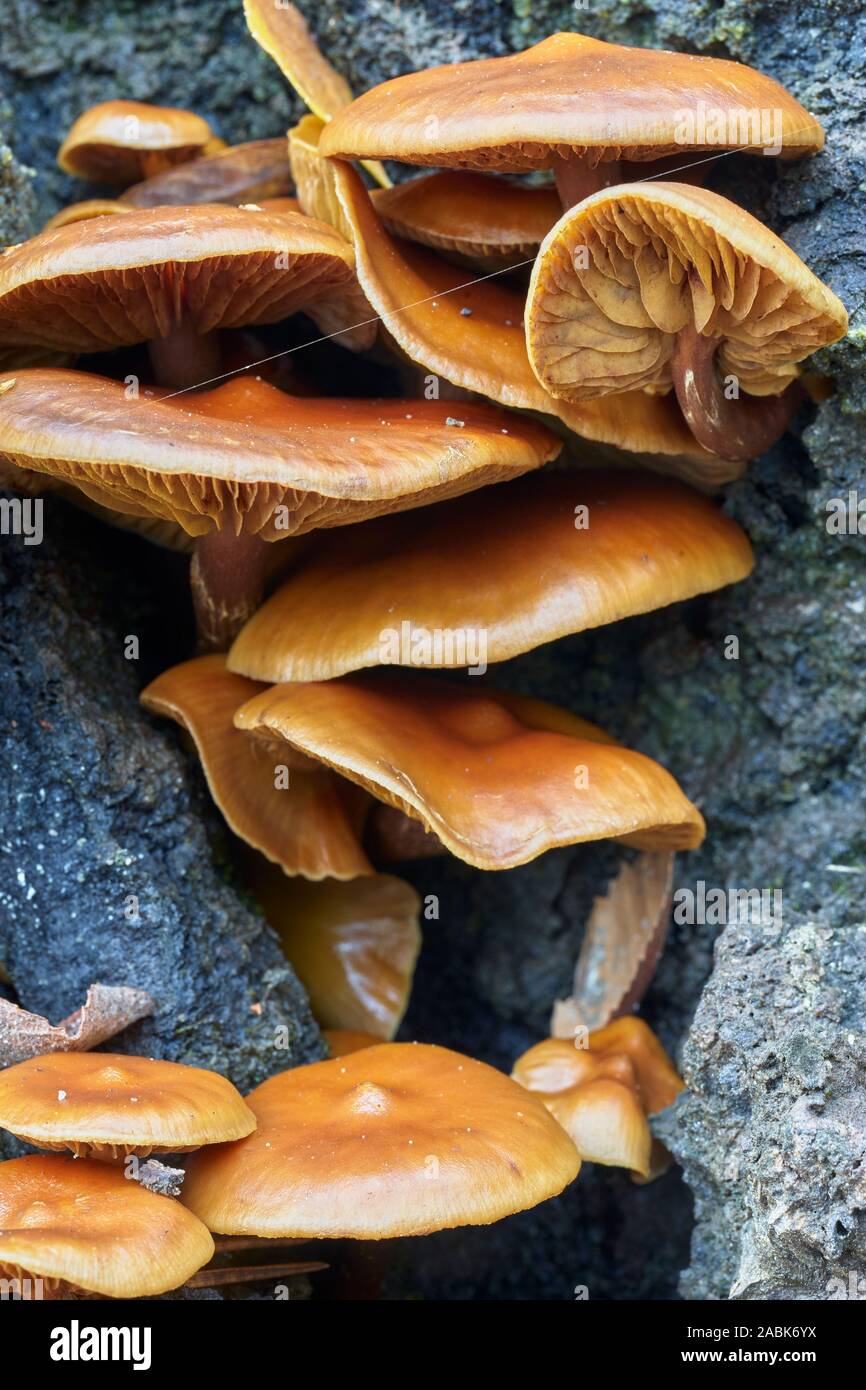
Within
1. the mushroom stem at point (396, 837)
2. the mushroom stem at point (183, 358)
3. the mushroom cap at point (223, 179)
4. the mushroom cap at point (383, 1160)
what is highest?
the mushroom cap at point (223, 179)

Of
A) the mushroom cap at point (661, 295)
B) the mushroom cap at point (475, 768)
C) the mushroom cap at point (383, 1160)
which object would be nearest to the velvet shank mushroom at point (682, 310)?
the mushroom cap at point (661, 295)

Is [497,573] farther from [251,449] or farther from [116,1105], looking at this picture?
[116,1105]

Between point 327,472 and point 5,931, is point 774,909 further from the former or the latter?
point 5,931

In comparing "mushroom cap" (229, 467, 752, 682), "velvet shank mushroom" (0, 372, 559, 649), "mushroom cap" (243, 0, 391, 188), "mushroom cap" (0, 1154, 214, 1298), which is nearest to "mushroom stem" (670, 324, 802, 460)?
"mushroom cap" (229, 467, 752, 682)

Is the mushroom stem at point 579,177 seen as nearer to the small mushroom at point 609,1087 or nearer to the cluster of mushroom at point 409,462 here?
the cluster of mushroom at point 409,462
